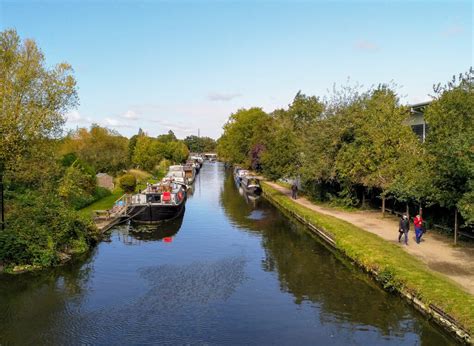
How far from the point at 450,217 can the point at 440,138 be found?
15.5 ft

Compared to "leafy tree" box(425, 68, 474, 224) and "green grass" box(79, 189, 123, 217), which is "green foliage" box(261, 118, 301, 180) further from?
"leafy tree" box(425, 68, 474, 224)

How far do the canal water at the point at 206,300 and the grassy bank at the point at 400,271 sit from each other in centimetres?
63

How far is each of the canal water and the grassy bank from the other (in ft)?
2.06

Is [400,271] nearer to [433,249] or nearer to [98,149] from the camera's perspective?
[433,249]

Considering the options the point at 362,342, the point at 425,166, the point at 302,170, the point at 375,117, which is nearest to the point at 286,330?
the point at 362,342

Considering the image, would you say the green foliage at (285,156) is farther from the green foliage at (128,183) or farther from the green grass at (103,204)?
the green grass at (103,204)

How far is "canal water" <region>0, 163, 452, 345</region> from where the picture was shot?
13.8 m

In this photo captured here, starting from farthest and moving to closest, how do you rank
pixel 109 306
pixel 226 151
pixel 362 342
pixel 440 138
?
1. pixel 226 151
2. pixel 440 138
3. pixel 109 306
4. pixel 362 342

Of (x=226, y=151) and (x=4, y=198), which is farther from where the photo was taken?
(x=226, y=151)

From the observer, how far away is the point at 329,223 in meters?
28.2

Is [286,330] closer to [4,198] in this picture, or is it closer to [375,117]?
[4,198]

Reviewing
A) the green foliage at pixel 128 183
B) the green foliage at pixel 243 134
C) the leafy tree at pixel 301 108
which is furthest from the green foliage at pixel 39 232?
the green foliage at pixel 243 134

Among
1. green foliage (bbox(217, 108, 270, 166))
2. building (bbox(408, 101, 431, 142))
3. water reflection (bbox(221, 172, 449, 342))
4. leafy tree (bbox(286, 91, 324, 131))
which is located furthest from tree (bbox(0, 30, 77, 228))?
green foliage (bbox(217, 108, 270, 166))

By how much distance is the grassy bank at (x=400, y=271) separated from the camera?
13.8m
